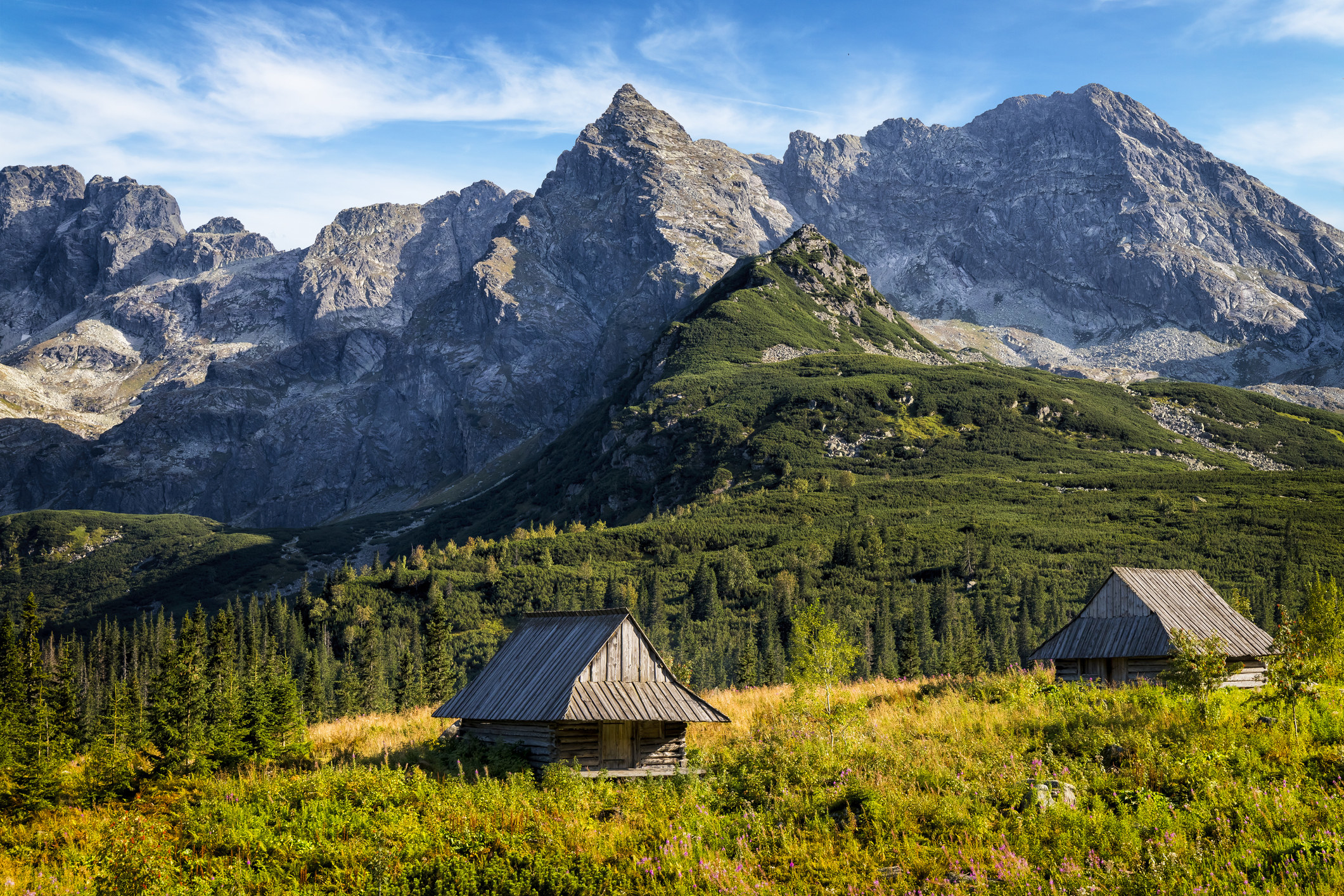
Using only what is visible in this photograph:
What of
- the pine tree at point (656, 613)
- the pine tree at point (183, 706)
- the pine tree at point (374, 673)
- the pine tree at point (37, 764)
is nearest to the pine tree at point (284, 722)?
the pine tree at point (183, 706)

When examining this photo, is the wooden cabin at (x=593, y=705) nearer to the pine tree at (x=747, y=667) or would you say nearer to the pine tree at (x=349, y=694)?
the pine tree at (x=747, y=667)

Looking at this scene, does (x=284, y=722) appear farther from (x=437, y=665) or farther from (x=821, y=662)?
(x=437, y=665)

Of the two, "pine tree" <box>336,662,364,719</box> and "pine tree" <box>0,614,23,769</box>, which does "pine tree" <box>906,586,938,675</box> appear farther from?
"pine tree" <box>0,614,23,769</box>

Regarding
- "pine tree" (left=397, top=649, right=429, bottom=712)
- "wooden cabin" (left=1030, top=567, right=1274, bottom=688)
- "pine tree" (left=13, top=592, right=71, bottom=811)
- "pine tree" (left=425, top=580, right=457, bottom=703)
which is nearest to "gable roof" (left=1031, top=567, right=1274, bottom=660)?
"wooden cabin" (left=1030, top=567, right=1274, bottom=688)

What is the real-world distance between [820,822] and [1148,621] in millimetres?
21126

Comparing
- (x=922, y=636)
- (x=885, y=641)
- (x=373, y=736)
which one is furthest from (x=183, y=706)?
(x=922, y=636)

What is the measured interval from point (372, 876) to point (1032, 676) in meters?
23.8

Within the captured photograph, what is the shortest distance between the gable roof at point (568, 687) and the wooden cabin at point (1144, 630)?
54.5 ft

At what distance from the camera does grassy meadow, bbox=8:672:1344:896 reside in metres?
16.6

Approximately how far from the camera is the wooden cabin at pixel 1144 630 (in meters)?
34.4

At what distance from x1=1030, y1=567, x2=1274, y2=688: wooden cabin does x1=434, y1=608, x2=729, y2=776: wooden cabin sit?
55.1 feet

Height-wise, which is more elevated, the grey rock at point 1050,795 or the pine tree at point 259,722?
the grey rock at point 1050,795

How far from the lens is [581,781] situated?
82.7 feet

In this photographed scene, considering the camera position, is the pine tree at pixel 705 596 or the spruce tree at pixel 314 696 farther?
the pine tree at pixel 705 596
